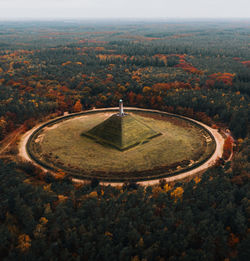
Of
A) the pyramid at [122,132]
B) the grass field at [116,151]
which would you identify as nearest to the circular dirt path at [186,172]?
the grass field at [116,151]

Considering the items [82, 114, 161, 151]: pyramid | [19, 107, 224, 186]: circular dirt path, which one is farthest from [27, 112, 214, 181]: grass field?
[82, 114, 161, 151]: pyramid

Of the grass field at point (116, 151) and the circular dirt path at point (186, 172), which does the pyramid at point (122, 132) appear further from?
the circular dirt path at point (186, 172)

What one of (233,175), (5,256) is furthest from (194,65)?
(5,256)

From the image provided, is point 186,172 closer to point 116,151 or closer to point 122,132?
point 116,151

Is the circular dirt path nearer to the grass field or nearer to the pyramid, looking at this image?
the grass field

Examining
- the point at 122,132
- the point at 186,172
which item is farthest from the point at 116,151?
the point at 186,172

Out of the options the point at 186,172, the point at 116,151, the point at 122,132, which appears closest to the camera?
the point at 186,172
